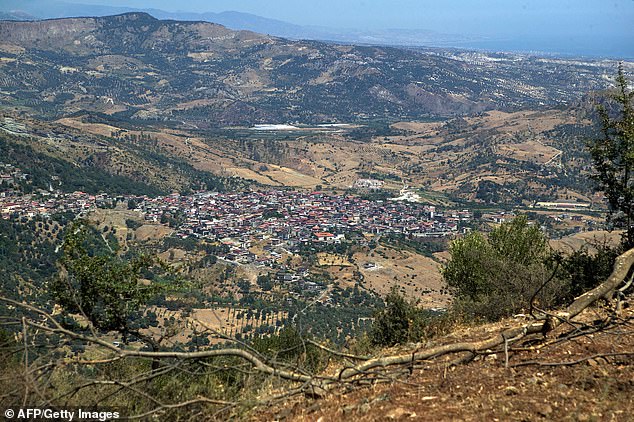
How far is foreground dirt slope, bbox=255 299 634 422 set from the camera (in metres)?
4.33

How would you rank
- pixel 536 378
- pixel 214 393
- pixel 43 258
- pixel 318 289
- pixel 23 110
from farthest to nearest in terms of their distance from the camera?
pixel 23 110 → pixel 318 289 → pixel 43 258 → pixel 214 393 → pixel 536 378

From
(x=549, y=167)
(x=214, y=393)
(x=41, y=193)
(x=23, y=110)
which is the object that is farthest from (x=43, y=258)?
(x=23, y=110)

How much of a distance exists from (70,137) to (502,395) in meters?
87.7

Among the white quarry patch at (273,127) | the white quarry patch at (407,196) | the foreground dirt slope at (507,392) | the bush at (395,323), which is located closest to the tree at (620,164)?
the bush at (395,323)

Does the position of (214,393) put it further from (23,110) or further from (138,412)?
(23,110)

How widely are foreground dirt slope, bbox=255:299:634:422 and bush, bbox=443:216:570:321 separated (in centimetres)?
517

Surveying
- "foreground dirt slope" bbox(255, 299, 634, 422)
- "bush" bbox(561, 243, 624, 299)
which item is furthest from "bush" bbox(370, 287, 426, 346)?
"foreground dirt slope" bbox(255, 299, 634, 422)

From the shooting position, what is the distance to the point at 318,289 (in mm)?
38875

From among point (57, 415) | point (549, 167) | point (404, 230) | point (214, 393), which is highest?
point (57, 415)

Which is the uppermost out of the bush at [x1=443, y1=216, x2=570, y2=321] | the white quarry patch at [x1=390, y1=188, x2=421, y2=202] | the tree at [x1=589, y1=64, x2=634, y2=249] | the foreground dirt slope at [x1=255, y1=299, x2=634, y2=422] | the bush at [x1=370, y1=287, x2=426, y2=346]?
the tree at [x1=589, y1=64, x2=634, y2=249]

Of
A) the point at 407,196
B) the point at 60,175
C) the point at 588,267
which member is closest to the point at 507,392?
the point at 588,267

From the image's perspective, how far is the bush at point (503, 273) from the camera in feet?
36.4

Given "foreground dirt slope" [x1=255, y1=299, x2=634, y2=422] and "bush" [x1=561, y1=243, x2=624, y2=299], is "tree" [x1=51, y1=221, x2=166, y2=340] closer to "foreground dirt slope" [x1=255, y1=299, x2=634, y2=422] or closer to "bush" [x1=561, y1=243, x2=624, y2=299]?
"foreground dirt slope" [x1=255, y1=299, x2=634, y2=422]

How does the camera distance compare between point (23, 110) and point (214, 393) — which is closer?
point (214, 393)
